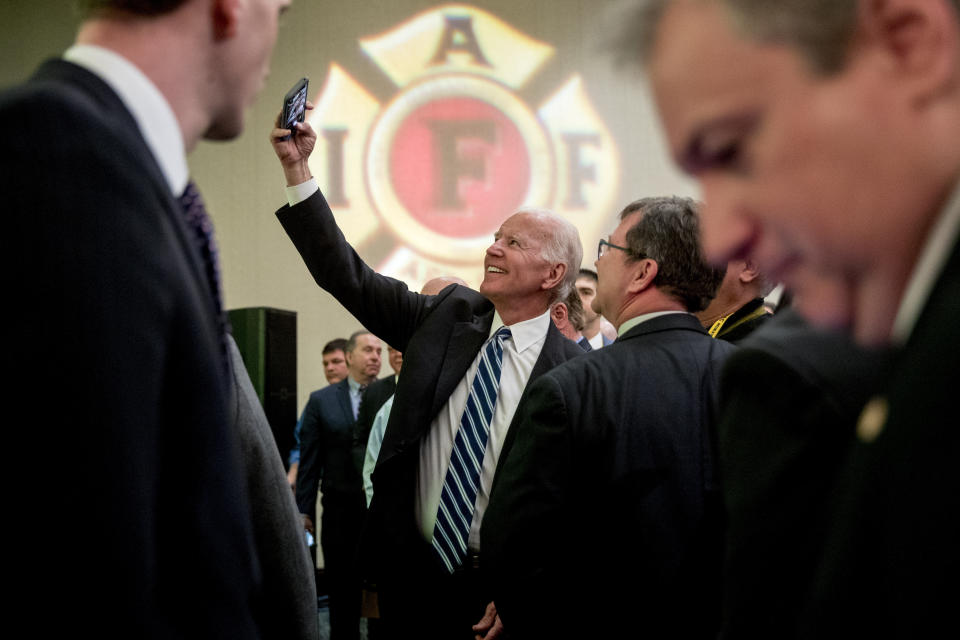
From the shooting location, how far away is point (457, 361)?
2102mm

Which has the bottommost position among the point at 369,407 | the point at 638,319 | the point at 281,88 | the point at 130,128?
the point at 369,407

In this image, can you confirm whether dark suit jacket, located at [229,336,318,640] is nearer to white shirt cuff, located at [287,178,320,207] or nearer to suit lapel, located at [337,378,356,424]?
white shirt cuff, located at [287,178,320,207]

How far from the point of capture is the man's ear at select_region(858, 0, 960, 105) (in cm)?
40

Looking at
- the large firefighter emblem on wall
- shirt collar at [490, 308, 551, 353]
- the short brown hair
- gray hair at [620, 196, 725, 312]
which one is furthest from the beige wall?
the short brown hair

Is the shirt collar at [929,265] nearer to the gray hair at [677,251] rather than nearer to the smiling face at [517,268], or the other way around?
the gray hair at [677,251]

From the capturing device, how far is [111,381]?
0.55 m

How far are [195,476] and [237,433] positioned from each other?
1.36 ft

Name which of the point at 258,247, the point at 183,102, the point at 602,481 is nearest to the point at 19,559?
the point at 183,102

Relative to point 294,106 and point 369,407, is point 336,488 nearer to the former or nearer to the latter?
point 369,407

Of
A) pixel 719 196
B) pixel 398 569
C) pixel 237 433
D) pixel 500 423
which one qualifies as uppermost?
pixel 719 196

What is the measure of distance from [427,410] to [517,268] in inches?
20.1

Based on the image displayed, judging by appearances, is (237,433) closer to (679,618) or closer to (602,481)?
(602,481)

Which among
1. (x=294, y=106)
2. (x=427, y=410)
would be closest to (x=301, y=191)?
(x=294, y=106)

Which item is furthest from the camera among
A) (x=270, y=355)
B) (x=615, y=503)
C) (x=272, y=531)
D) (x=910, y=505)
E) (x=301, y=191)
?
(x=270, y=355)
